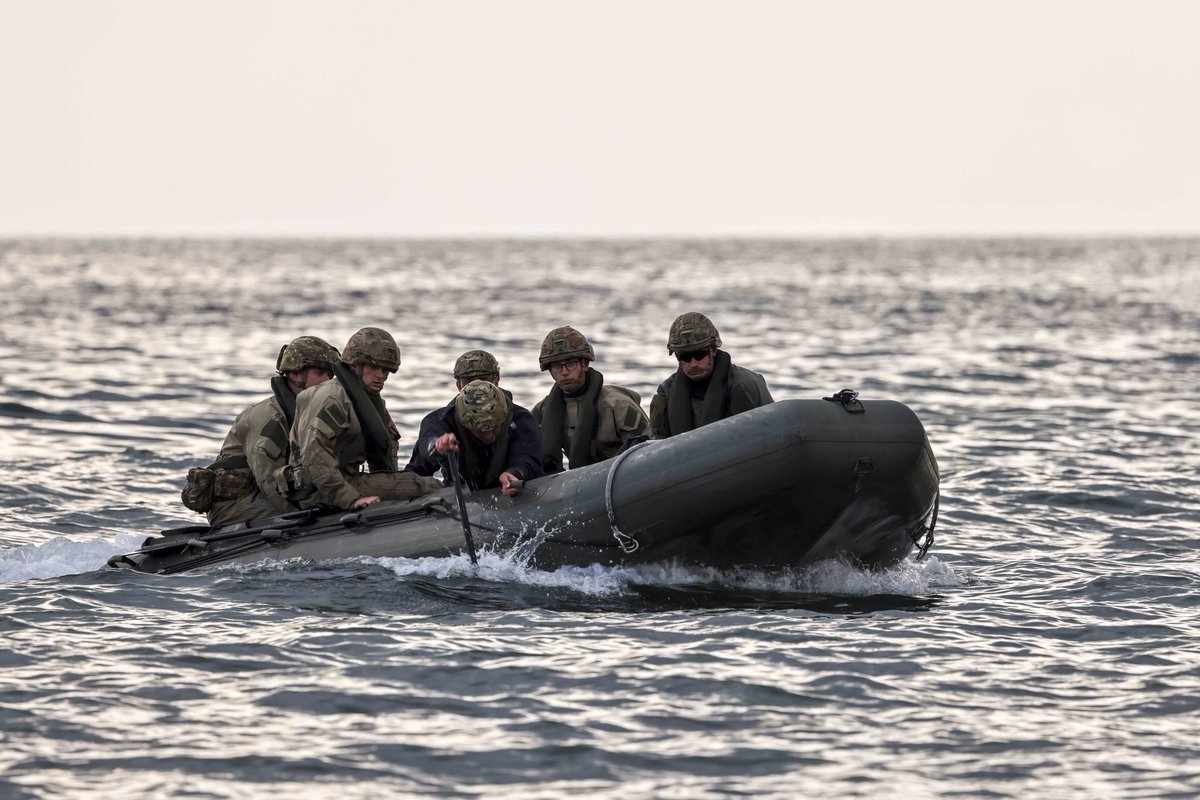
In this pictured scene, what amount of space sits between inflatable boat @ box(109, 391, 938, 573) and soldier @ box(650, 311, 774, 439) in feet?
3.00

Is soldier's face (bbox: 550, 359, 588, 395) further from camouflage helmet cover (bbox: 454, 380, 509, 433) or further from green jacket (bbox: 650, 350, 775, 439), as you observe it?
camouflage helmet cover (bbox: 454, 380, 509, 433)

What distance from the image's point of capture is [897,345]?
121ft

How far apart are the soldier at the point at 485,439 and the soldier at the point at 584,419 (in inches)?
18.2

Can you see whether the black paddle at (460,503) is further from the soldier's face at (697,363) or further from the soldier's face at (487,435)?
the soldier's face at (697,363)

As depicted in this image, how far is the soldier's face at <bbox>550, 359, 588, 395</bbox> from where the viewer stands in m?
11.9

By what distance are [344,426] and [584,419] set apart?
188 cm

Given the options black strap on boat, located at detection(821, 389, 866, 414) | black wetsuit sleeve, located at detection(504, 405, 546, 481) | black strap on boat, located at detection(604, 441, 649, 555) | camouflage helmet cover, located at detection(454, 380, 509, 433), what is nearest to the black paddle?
camouflage helmet cover, located at detection(454, 380, 509, 433)

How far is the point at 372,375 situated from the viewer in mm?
11523

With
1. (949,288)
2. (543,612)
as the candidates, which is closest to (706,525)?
(543,612)

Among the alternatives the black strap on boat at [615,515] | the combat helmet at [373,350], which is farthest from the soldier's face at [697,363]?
the combat helmet at [373,350]

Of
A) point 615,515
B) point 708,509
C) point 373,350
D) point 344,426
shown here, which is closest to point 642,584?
point 615,515

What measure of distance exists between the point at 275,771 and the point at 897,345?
101ft

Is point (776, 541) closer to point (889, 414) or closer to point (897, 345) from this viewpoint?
point (889, 414)

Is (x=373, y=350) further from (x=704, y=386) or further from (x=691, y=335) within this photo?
(x=704, y=386)
